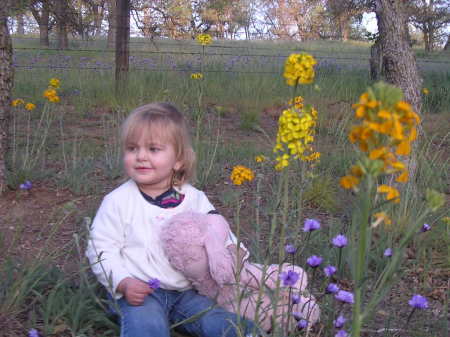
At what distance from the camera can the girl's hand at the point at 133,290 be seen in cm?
196

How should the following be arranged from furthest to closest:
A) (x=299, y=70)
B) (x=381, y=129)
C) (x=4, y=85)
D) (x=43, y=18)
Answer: (x=43, y=18)
(x=4, y=85)
(x=299, y=70)
(x=381, y=129)

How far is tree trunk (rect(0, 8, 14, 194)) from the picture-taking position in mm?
3090

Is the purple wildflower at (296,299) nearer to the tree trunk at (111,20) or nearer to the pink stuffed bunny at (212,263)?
the pink stuffed bunny at (212,263)

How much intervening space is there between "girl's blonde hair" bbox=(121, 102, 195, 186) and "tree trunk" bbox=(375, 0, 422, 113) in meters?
1.56

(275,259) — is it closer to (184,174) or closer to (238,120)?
(184,174)

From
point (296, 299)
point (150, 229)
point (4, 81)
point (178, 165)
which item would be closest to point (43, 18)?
point (4, 81)

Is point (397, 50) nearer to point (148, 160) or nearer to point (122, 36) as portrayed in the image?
point (148, 160)

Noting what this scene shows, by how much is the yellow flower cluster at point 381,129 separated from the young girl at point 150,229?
122 centimetres

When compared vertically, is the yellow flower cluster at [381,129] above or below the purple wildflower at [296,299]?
above

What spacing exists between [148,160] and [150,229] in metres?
0.27

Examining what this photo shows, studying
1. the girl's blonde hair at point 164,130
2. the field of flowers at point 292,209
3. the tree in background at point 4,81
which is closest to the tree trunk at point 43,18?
the field of flowers at point 292,209

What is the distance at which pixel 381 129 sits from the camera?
0.87m

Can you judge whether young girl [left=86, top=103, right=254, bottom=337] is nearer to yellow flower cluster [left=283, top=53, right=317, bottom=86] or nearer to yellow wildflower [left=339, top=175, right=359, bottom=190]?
yellow flower cluster [left=283, top=53, right=317, bottom=86]

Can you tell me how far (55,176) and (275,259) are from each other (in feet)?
5.34
